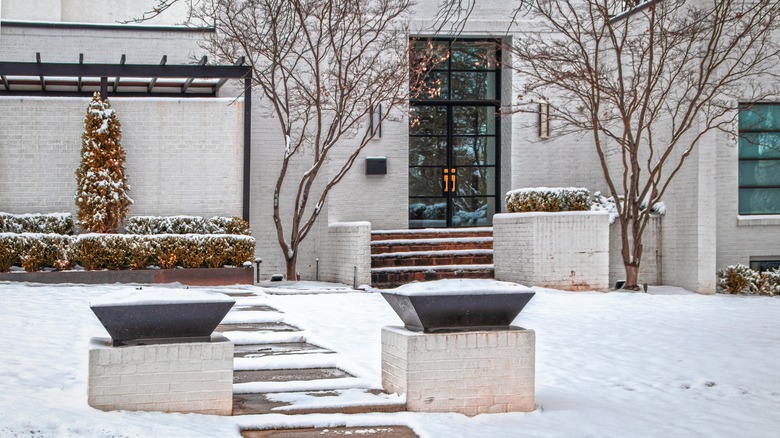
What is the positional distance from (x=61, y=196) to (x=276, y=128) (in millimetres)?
3851

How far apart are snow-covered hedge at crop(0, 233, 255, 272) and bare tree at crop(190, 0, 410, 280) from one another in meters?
1.57

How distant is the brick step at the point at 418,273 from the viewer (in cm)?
1489

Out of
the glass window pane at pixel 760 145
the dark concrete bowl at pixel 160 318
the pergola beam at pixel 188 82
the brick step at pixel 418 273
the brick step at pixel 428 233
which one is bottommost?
the brick step at pixel 418 273

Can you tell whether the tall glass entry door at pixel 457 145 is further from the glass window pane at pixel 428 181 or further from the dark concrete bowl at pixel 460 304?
the dark concrete bowl at pixel 460 304

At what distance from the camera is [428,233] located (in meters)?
16.2

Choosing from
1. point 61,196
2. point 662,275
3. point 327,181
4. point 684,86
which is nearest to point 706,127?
point 684,86

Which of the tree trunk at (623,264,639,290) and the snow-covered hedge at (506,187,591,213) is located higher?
the snow-covered hedge at (506,187,591,213)

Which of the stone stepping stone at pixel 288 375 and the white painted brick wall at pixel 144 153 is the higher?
the white painted brick wall at pixel 144 153

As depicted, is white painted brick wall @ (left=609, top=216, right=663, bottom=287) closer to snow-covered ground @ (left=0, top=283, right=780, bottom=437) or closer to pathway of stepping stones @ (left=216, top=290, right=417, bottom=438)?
snow-covered ground @ (left=0, top=283, right=780, bottom=437)

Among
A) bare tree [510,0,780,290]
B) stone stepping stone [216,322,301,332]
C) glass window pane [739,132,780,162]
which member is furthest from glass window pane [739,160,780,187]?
stone stepping stone [216,322,301,332]

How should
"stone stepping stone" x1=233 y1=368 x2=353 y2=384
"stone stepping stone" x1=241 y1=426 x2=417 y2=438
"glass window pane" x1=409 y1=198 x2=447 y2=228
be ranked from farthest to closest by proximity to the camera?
"glass window pane" x1=409 y1=198 x2=447 y2=228 < "stone stepping stone" x1=233 y1=368 x2=353 y2=384 < "stone stepping stone" x1=241 y1=426 x2=417 y2=438

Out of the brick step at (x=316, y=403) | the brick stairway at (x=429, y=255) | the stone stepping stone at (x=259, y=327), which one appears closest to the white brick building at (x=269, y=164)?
the brick stairway at (x=429, y=255)

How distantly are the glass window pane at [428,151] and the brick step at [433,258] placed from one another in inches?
97.3

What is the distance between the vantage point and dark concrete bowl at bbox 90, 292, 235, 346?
216 inches
